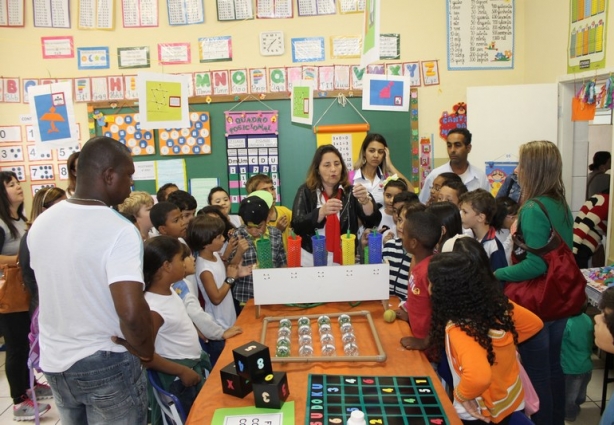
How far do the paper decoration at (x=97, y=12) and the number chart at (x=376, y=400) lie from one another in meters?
4.32

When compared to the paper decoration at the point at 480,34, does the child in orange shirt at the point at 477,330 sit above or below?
below

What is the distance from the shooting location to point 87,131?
476cm

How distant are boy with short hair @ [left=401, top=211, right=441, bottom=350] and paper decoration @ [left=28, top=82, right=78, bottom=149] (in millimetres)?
2765

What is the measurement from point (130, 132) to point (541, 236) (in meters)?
3.86

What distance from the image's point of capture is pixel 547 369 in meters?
2.14

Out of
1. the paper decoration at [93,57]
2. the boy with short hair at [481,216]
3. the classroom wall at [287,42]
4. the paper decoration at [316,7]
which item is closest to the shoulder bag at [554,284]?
the boy with short hair at [481,216]

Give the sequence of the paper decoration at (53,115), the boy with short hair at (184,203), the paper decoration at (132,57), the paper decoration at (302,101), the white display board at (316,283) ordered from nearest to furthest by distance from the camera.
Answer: the white display board at (316,283), the boy with short hair at (184,203), the paper decoration at (53,115), the paper decoration at (302,101), the paper decoration at (132,57)

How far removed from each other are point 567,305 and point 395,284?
815 mm

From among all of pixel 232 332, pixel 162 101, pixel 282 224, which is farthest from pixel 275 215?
pixel 162 101

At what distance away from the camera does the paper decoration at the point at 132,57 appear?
185 inches

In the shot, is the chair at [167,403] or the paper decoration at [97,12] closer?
the chair at [167,403]

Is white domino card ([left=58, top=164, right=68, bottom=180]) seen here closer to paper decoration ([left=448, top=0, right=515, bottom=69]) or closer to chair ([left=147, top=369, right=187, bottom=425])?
chair ([left=147, top=369, right=187, bottom=425])

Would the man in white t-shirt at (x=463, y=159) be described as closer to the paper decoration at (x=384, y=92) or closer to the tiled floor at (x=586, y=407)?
the paper decoration at (x=384, y=92)

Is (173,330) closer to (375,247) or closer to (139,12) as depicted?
(375,247)
